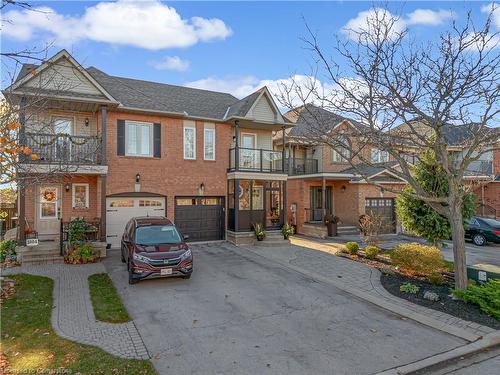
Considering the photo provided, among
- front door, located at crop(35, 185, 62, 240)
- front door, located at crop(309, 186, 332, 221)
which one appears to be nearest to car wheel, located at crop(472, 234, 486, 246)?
front door, located at crop(309, 186, 332, 221)

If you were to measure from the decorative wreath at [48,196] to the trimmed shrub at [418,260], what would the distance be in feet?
47.0

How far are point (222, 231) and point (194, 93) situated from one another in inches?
329

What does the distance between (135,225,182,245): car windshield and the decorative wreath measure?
20.4 feet

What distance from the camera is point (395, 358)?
5.71 metres

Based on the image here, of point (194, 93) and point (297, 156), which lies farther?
point (297, 156)

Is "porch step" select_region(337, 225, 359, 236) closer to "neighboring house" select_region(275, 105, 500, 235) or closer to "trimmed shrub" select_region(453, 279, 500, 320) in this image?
"neighboring house" select_region(275, 105, 500, 235)

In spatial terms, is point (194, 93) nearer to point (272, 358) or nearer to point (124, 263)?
point (124, 263)

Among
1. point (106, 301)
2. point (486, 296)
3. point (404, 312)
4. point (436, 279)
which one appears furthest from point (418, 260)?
point (106, 301)

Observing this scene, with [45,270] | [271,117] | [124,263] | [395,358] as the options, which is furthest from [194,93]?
[395,358]

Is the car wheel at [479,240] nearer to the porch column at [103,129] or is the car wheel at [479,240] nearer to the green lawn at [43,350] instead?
the green lawn at [43,350]

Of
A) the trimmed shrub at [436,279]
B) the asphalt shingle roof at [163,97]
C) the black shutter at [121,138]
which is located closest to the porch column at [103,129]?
the black shutter at [121,138]

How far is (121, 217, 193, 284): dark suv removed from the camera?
31.3 ft

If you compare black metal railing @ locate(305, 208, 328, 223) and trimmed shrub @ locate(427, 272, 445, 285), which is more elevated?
black metal railing @ locate(305, 208, 328, 223)

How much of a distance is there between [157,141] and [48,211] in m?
5.69
